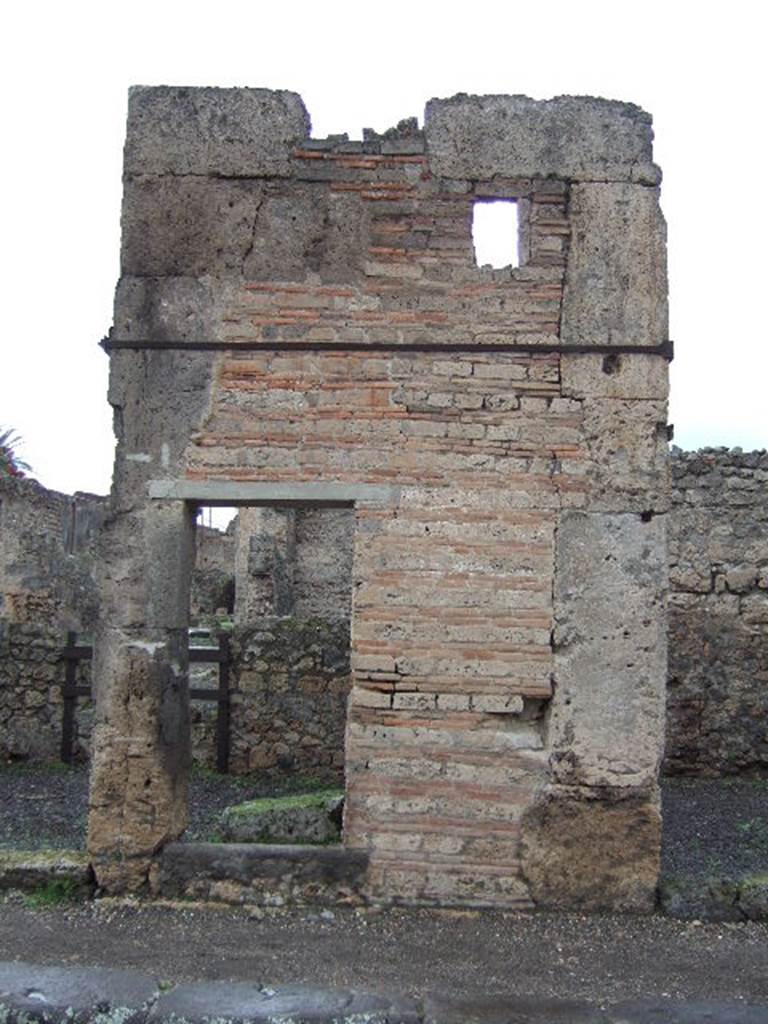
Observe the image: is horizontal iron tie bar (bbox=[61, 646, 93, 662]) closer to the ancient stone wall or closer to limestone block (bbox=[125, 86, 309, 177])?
limestone block (bbox=[125, 86, 309, 177])

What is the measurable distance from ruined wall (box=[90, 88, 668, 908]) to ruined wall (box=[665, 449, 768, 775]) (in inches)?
186

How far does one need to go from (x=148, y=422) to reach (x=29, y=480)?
46.0 ft

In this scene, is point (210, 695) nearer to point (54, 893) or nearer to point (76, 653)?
point (76, 653)

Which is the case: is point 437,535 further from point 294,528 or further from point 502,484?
point 294,528

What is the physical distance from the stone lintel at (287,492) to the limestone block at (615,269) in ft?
4.50

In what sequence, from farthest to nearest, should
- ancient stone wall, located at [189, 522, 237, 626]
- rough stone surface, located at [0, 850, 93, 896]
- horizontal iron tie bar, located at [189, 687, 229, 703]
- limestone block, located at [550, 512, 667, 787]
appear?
ancient stone wall, located at [189, 522, 237, 626], horizontal iron tie bar, located at [189, 687, 229, 703], rough stone surface, located at [0, 850, 93, 896], limestone block, located at [550, 512, 667, 787]

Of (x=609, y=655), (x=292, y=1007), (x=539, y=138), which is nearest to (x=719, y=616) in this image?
(x=609, y=655)

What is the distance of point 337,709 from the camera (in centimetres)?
1012

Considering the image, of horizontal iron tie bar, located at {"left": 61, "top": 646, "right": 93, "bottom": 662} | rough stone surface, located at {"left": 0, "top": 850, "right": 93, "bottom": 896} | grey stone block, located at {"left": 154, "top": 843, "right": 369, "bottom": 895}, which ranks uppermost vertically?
horizontal iron tie bar, located at {"left": 61, "top": 646, "right": 93, "bottom": 662}

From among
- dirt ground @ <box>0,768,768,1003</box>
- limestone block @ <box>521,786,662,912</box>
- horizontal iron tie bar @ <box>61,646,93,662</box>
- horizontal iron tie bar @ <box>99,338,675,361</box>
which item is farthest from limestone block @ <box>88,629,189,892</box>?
horizontal iron tie bar @ <box>61,646,93,662</box>

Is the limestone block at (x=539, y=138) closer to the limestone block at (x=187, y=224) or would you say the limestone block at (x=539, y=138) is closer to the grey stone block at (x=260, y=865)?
the limestone block at (x=187, y=224)

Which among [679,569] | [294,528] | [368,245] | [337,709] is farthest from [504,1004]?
[294,528]

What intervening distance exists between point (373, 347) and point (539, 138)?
154cm

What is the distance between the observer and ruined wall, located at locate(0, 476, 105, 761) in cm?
1073
